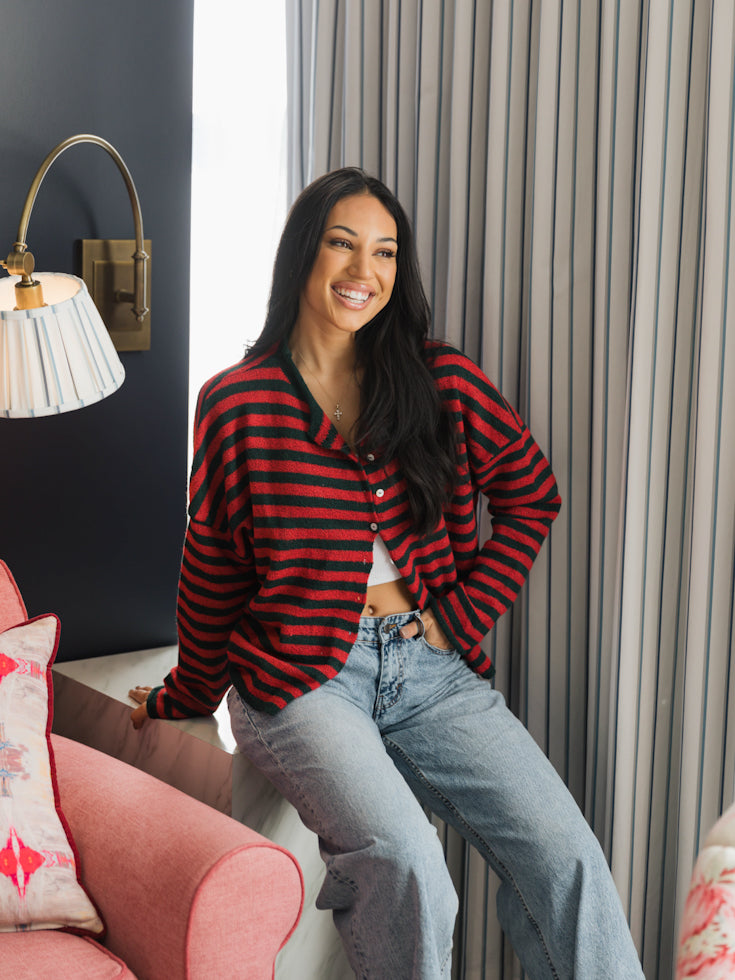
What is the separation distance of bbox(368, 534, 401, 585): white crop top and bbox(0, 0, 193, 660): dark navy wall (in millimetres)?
679

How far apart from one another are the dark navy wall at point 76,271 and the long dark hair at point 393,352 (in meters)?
0.49

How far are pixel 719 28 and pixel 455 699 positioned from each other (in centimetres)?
104

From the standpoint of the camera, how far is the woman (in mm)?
1404

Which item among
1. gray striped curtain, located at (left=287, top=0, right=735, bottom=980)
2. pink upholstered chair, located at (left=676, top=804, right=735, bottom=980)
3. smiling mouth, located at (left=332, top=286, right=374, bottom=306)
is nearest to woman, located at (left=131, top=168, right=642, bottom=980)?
smiling mouth, located at (left=332, top=286, right=374, bottom=306)

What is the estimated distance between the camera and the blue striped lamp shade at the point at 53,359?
54.7 inches

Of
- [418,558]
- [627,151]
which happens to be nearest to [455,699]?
[418,558]

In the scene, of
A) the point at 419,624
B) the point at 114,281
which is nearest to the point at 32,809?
the point at 419,624

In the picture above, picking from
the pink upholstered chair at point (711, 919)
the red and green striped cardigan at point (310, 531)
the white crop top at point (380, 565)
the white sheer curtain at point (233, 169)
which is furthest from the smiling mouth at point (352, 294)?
the pink upholstered chair at point (711, 919)

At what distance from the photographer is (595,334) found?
161 centimetres

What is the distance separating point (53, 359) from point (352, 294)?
46 cm

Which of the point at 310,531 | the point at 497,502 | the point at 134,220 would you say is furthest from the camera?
the point at 134,220

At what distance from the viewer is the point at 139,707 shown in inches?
70.4

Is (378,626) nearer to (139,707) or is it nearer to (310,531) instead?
(310,531)

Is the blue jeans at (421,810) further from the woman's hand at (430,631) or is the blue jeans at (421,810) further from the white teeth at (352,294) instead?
the white teeth at (352,294)
